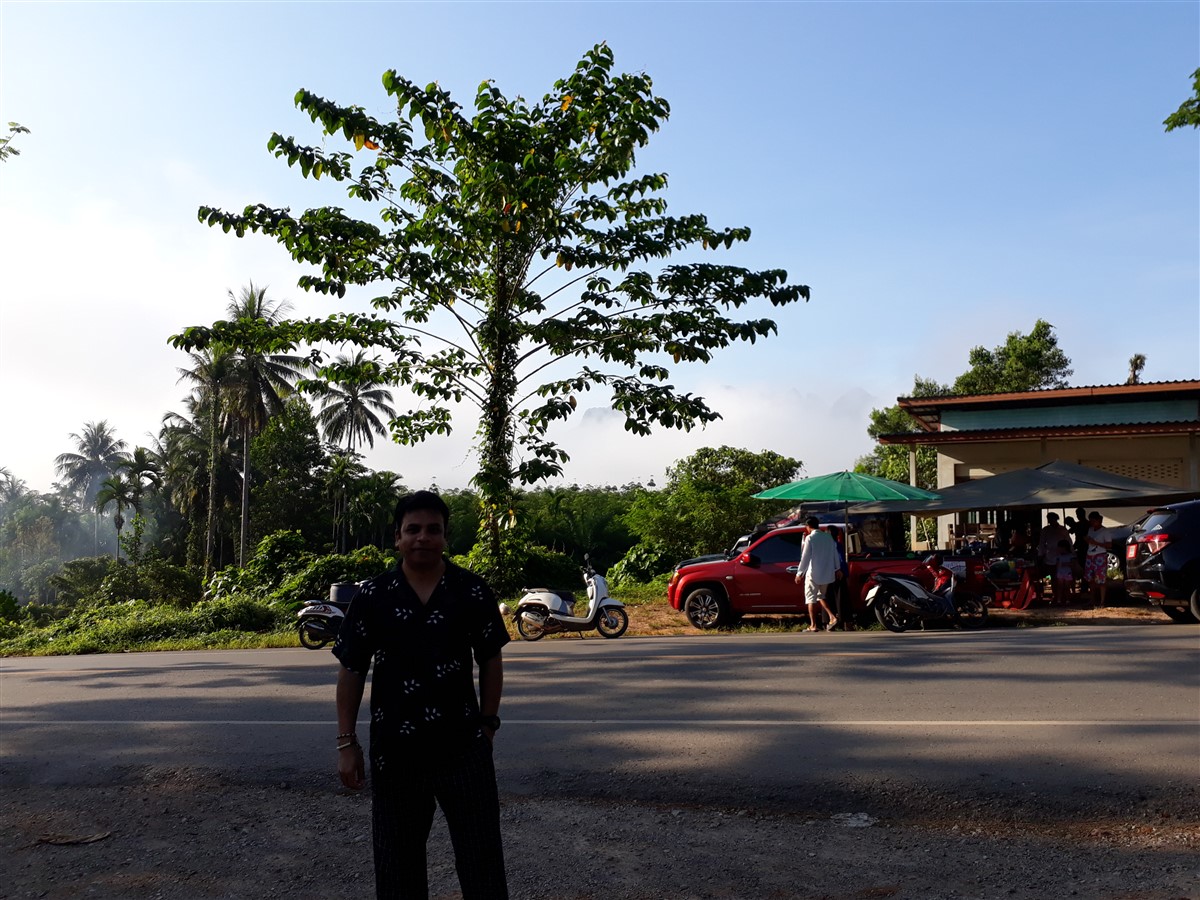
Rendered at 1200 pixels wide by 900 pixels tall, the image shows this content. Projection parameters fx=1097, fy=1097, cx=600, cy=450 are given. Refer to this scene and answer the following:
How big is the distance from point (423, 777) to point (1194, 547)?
13.7 metres

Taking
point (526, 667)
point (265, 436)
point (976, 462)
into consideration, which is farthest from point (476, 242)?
point (265, 436)

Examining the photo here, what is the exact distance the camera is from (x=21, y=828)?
6.23 meters

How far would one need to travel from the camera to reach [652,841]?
5.58 m

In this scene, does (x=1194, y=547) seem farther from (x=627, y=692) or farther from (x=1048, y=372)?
(x=1048, y=372)

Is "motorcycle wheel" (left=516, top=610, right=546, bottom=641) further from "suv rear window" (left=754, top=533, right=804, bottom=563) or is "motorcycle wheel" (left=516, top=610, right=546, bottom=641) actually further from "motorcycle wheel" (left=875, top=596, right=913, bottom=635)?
"motorcycle wheel" (left=875, top=596, right=913, bottom=635)

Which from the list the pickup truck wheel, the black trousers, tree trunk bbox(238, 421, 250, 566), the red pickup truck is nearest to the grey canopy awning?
the red pickup truck

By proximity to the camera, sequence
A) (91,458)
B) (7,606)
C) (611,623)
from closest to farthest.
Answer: (611,623) < (7,606) < (91,458)

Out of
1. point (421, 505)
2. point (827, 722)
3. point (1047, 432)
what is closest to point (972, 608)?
point (827, 722)

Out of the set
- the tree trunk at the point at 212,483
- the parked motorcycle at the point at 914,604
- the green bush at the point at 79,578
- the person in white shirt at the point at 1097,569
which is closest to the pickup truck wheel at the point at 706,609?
the parked motorcycle at the point at 914,604

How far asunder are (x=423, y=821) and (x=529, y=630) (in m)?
11.8

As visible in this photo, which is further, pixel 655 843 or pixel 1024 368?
pixel 1024 368

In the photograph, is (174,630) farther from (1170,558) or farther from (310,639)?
(1170,558)

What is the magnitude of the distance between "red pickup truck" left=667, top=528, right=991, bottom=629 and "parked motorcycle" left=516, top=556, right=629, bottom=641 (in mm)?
1434

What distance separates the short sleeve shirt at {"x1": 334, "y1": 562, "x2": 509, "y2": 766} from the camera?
3654mm
